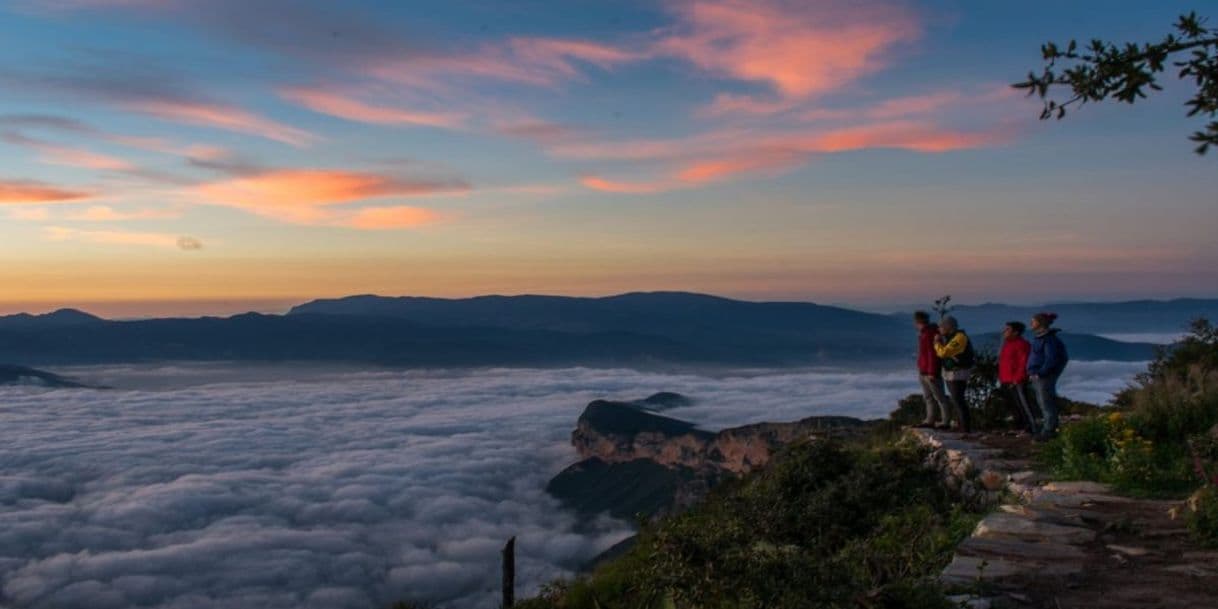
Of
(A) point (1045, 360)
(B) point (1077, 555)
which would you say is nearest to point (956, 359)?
(A) point (1045, 360)

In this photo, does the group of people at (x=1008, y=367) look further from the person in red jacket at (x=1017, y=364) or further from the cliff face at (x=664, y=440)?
the cliff face at (x=664, y=440)

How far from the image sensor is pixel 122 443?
182250mm

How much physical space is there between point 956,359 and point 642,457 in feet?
464

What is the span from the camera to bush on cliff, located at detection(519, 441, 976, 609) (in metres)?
4.60

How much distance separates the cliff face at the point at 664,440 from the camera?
11806 cm

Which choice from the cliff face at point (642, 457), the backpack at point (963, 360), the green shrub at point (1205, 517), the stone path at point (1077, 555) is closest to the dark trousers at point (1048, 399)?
the backpack at point (963, 360)

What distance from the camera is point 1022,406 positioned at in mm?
12016

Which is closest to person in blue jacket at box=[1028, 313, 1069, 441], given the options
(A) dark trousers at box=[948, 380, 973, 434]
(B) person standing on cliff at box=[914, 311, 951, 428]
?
(A) dark trousers at box=[948, 380, 973, 434]

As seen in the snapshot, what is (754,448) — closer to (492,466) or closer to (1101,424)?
(492,466)

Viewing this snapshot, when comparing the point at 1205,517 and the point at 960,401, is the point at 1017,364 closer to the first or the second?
the point at 960,401

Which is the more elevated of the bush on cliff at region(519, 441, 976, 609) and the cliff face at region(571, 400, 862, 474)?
the bush on cliff at region(519, 441, 976, 609)

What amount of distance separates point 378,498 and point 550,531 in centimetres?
3104

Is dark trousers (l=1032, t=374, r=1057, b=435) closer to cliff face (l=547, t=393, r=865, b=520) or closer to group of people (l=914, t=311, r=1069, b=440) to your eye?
group of people (l=914, t=311, r=1069, b=440)

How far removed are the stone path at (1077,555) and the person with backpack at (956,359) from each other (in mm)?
3771
